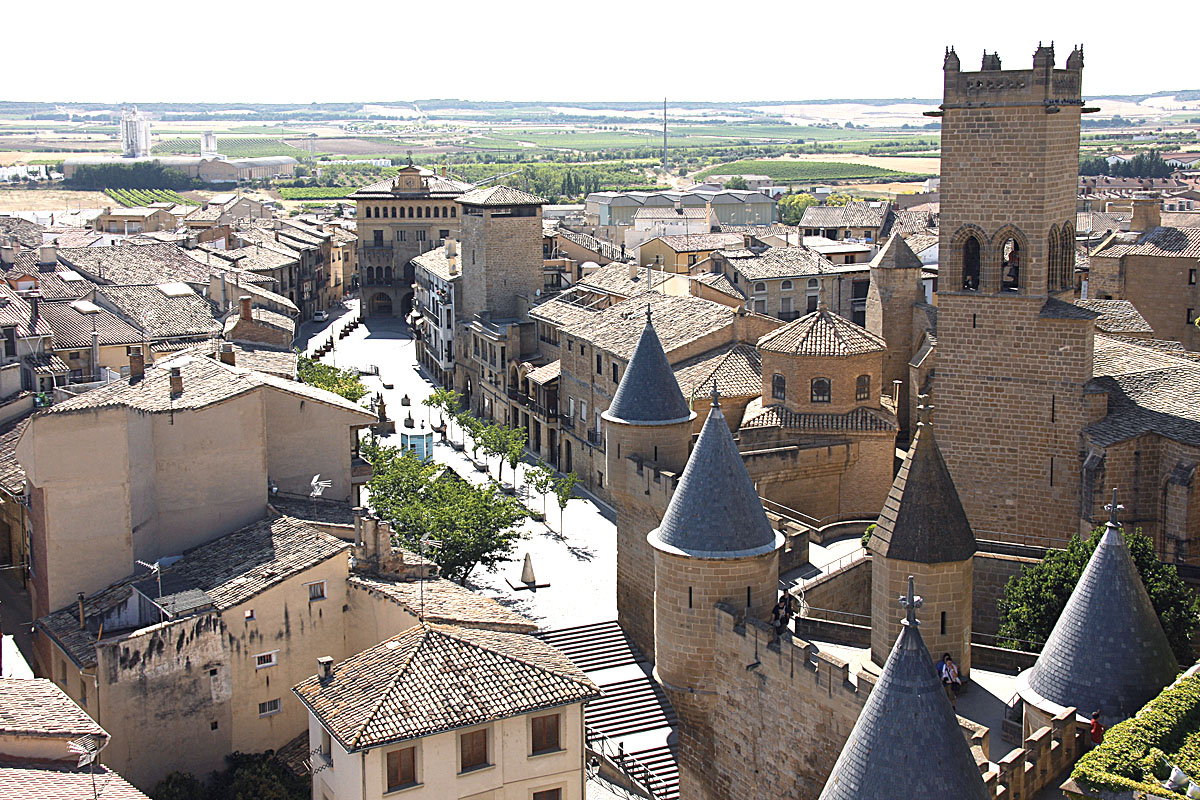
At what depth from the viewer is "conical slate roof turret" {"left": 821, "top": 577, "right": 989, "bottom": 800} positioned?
16047mm

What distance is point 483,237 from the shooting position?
7138cm

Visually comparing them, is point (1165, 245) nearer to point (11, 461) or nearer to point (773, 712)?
point (773, 712)

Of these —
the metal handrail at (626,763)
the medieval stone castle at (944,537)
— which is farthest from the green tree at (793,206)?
the metal handrail at (626,763)

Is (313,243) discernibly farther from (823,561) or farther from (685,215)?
(823,561)

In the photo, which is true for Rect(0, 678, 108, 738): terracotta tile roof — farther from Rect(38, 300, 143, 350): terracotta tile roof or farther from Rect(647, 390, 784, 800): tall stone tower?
Rect(38, 300, 143, 350): terracotta tile roof

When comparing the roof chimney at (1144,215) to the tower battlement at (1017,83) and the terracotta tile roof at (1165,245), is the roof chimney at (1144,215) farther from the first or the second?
the tower battlement at (1017,83)

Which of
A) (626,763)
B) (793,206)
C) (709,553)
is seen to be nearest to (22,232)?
(626,763)

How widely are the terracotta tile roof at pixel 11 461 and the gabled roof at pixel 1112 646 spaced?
21.4m

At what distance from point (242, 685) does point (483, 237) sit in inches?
1745

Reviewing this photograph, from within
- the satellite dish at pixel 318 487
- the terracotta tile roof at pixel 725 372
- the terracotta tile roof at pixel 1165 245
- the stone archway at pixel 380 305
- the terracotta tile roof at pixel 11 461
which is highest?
the terracotta tile roof at pixel 1165 245

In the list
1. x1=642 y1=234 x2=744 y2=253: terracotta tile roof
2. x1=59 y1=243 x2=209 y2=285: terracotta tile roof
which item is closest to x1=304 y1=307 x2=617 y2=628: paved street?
x1=59 y1=243 x2=209 y2=285: terracotta tile roof

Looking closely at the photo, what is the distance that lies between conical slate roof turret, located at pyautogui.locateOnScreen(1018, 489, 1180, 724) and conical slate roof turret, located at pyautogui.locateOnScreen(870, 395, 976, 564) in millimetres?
2391

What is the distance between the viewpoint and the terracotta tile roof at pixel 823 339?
41594 millimetres

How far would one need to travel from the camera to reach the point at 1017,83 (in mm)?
34188
